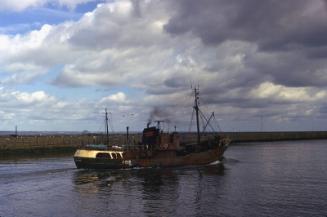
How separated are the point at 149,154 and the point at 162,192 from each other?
27.3 meters

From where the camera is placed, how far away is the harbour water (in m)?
43.1

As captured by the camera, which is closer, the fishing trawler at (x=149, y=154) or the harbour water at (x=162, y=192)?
the harbour water at (x=162, y=192)

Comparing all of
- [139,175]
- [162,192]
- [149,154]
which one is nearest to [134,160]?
[149,154]

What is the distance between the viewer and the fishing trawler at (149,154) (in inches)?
3054

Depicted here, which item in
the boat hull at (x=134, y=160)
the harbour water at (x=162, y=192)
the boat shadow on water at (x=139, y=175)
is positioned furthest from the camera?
the boat hull at (x=134, y=160)

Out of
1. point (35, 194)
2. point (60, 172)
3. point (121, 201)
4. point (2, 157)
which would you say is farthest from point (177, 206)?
point (2, 157)

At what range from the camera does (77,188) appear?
189ft

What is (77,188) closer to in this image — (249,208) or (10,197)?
(10,197)

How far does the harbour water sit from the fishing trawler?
2155 millimetres

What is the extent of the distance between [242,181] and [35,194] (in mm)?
26203

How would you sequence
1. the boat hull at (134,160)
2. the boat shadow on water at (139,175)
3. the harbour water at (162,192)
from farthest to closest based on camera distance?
the boat hull at (134,160)
the boat shadow on water at (139,175)
the harbour water at (162,192)

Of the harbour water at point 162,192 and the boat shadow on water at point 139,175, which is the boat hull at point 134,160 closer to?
the boat shadow on water at point 139,175

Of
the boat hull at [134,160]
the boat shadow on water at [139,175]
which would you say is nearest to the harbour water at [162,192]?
the boat shadow on water at [139,175]

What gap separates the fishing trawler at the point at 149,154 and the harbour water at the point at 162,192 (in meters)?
2.15
